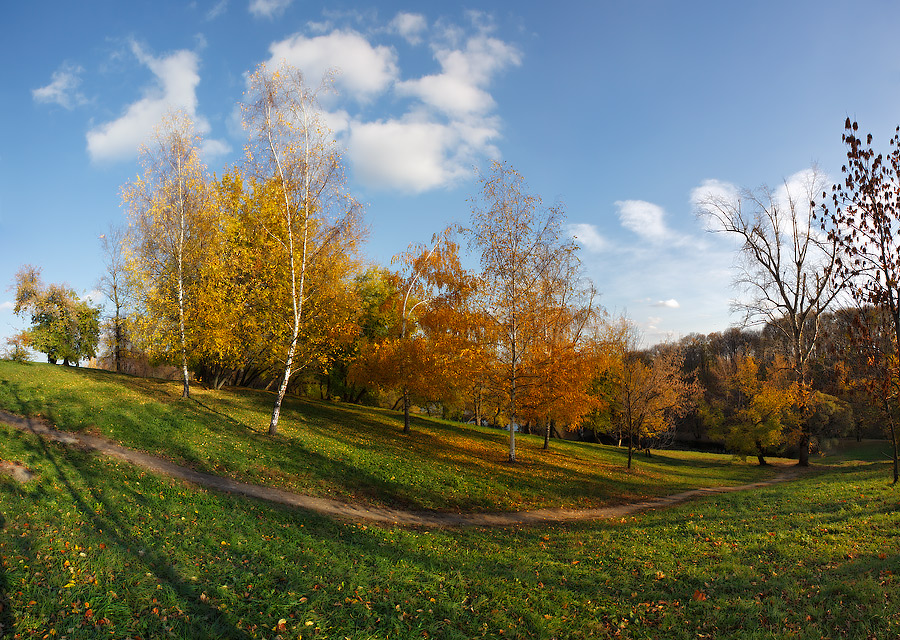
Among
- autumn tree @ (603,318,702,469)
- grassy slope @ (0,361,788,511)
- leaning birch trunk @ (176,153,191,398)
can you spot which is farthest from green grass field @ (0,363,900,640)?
autumn tree @ (603,318,702,469)

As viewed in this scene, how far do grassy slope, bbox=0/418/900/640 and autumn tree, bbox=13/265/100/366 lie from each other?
2944cm

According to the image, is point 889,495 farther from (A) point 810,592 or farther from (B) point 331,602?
(B) point 331,602

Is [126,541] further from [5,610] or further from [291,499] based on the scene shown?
[291,499]

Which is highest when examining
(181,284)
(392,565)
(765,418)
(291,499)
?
(181,284)

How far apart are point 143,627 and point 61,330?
38781 mm

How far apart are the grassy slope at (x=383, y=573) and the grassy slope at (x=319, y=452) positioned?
290cm

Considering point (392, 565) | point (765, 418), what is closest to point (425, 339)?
point (392, 565)

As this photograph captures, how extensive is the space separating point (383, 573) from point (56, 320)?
39.0 m

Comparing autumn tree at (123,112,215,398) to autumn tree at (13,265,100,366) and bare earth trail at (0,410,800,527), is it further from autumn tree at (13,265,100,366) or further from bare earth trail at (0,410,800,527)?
autumn tree at (13,265,100,366)

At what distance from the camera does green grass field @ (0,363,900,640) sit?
17.7ft

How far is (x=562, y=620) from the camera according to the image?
6.11 meters

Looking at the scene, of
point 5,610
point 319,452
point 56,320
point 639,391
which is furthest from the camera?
point 56,320

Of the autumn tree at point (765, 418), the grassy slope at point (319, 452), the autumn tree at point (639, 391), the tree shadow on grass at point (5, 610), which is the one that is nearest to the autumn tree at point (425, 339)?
the grassy slope at point (319, 452)

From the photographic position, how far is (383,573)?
721 centimetres
